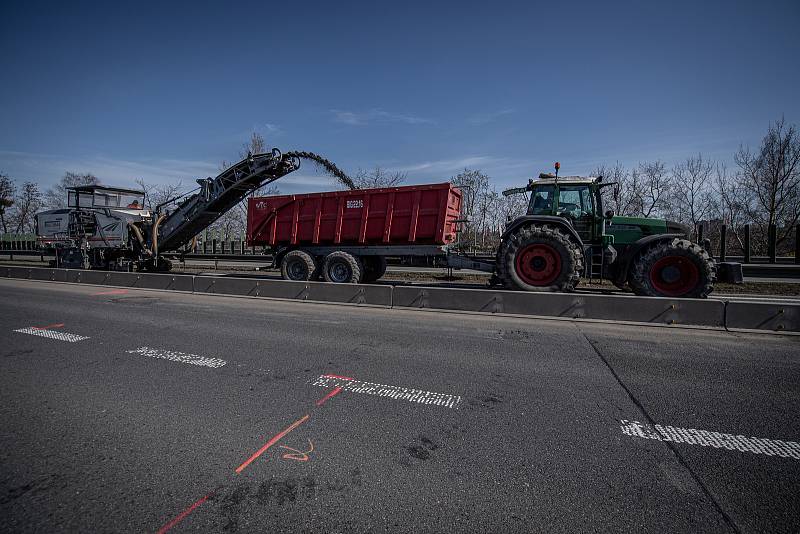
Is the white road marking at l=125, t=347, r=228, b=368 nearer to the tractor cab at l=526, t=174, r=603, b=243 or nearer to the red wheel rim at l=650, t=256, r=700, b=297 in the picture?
the tractor cab at l=526, t=174, r=603, b=243

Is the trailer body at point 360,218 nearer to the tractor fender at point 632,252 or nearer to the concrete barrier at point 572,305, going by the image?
the concrete barrier at point 572,305

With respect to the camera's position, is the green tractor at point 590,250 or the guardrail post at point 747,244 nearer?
the green tractor at point 590,250

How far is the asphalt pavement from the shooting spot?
1903 millimetres

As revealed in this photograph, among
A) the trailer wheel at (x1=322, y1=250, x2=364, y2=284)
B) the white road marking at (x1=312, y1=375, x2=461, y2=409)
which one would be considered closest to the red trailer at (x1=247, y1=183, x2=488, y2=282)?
the trailer wheel at (x1=322, y1=250, x2=364, y2=284)

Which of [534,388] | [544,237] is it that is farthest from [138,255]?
[534,388]

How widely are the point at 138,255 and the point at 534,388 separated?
16.3 metres

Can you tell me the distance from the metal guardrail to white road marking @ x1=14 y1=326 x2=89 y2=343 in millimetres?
4189

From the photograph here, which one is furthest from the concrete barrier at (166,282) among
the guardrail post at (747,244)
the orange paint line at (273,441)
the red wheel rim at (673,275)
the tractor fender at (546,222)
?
the guardrail post at (747,244)

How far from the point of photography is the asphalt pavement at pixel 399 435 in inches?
74.9

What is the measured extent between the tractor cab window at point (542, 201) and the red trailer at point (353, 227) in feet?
6.85

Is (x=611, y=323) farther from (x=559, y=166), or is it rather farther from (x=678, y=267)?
(x=559, y=166)

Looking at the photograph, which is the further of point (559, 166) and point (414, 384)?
point (559, 166)

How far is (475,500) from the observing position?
1993 mm

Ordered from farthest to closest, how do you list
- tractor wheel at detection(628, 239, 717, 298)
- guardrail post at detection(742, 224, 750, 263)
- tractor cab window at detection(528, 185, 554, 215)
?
guardrail post at detection(742, 224, 750, 263)
tractor cab window at detection(528, 185, 554, 215)
tractor wheel at detection(628, 239, 717, 298)
